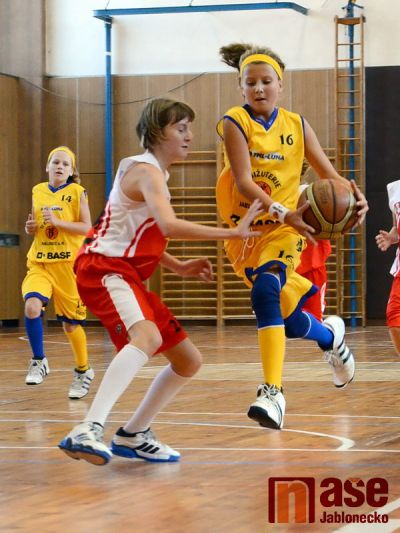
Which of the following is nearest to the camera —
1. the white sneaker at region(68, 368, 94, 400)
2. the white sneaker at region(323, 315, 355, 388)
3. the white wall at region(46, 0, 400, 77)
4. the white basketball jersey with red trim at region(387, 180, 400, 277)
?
the white sneaker at region(323, 315, 355, 388)

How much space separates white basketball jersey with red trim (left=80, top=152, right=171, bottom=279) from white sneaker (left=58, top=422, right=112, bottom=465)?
68cm

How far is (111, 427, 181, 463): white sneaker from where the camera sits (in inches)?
155

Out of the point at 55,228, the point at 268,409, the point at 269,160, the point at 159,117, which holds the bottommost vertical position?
the point at 268,409

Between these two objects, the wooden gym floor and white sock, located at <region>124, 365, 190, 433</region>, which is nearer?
the wooden gym floor

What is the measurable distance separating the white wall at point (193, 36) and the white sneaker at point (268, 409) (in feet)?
38.9

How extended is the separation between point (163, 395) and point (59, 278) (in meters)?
3.30

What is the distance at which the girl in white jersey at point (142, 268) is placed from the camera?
3.74 metres

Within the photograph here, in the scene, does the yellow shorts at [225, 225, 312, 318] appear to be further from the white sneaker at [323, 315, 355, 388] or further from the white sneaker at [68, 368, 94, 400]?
the white sneaker at [68, 368, 94, 400]

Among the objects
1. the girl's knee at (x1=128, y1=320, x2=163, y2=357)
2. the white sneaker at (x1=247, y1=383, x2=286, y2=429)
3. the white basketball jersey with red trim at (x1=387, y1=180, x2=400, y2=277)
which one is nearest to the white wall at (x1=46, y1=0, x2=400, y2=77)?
the white basketball jersey with red trim at (x1=387, y1=180, x2=400, y2=277)

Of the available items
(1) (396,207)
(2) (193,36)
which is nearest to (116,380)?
(1) (396,207)

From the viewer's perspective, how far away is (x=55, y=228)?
7258 millimetres

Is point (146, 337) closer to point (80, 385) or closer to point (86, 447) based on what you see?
point (86, 447)

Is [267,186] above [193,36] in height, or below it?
below

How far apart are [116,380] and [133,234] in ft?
1.85
